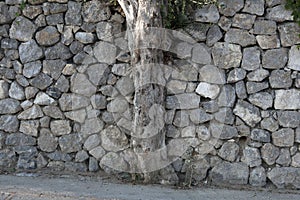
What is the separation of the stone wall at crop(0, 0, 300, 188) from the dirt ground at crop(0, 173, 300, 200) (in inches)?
A: 5.7

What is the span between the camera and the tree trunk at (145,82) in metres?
3.97

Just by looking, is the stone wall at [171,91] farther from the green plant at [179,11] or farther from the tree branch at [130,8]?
the tree branch at [130,8]

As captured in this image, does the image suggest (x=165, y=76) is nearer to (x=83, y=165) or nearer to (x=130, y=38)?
(x=130, y=38)

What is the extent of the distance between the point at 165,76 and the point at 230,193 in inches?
54.0

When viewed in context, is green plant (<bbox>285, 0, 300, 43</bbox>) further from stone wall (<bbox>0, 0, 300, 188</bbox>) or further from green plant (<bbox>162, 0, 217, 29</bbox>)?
green plant (<bbox>162, 0, 217, 29</bbox>)

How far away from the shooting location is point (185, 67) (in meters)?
4.19

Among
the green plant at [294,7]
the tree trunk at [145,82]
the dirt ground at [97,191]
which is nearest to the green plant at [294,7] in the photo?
the green plant at [294,7]

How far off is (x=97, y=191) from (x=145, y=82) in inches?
46.6

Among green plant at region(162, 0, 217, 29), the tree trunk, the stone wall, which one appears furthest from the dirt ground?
green plant at region(162, 0, 217, 29)

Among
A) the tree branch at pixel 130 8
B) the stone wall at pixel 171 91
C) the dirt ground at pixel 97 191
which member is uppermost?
the tree branch at pixel 130 8

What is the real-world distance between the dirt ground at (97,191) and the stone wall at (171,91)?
144 mm

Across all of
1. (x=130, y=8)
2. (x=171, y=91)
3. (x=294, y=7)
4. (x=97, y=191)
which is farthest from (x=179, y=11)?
(x=97, y=191)

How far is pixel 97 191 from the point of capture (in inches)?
150

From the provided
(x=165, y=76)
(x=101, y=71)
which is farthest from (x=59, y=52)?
(x=165, y=76)
